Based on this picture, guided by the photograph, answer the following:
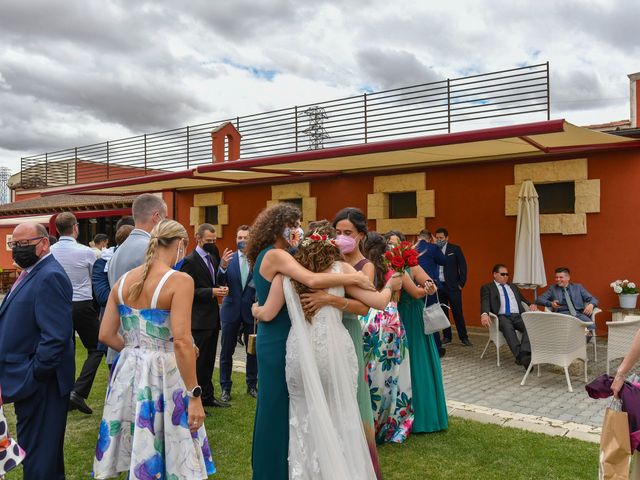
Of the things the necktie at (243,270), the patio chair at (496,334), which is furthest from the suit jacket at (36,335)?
the patio chair at (496,334)

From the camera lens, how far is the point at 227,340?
6133 millimetres

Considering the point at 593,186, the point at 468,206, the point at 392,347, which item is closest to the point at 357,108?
the point at 468,206

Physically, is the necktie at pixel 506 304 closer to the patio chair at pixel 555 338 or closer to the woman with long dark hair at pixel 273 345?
the patio chair at pixel 555 338

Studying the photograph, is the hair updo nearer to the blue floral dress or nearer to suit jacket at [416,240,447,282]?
the blue floral dress

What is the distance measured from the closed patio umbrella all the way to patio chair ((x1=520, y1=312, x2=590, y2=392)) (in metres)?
2.29

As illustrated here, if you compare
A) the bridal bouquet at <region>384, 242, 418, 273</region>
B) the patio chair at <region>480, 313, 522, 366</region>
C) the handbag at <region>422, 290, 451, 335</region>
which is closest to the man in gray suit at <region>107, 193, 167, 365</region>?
the bridal bouquet at <region>384, 242, 418, 273</region>

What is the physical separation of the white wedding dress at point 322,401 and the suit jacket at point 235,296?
306 cm

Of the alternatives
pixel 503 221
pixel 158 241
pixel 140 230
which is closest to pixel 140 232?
pixel 140 230

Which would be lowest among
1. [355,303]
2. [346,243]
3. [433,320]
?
[433,320]

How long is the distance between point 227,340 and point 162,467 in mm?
3156

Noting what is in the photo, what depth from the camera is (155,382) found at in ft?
9.81

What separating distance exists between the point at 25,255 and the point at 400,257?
2517 mm

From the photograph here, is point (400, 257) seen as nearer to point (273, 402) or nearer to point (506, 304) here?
point (273, 402)

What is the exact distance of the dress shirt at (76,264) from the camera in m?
6.08
